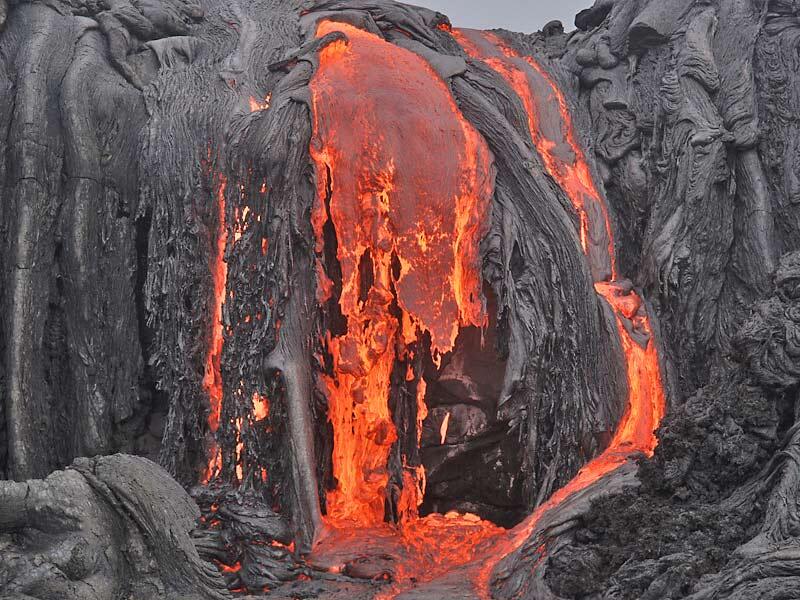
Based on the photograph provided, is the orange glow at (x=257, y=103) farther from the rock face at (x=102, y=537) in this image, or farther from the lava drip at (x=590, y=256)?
the rock face at (x=102, y=537)

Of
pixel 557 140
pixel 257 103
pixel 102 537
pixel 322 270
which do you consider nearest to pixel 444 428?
pixel 322 270

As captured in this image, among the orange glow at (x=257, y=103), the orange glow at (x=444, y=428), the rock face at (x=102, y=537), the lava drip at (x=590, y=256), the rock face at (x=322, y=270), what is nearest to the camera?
the rock face at (x=102, y=537)

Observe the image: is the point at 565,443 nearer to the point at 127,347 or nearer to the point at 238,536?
the point at 238,536

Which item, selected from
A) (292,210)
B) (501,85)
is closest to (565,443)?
(292,210)

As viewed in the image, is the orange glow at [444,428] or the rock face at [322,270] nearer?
the rock face at [322,270]

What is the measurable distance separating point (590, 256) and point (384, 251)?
1733mm

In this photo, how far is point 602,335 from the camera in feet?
23.8

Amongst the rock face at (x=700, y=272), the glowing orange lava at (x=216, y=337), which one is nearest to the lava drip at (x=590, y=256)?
the rock face at (x=700, y=272)

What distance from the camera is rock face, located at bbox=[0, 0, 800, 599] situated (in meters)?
6.54

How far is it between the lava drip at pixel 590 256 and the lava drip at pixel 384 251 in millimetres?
999

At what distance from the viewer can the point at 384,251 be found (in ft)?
23.5

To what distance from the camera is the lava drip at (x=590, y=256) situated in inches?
269

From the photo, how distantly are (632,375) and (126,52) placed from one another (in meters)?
5.04

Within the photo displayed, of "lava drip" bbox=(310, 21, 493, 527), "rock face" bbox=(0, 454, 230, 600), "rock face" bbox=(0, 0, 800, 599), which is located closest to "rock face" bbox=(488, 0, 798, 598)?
"rock face" bbox=(0, 0, 800, 599)
